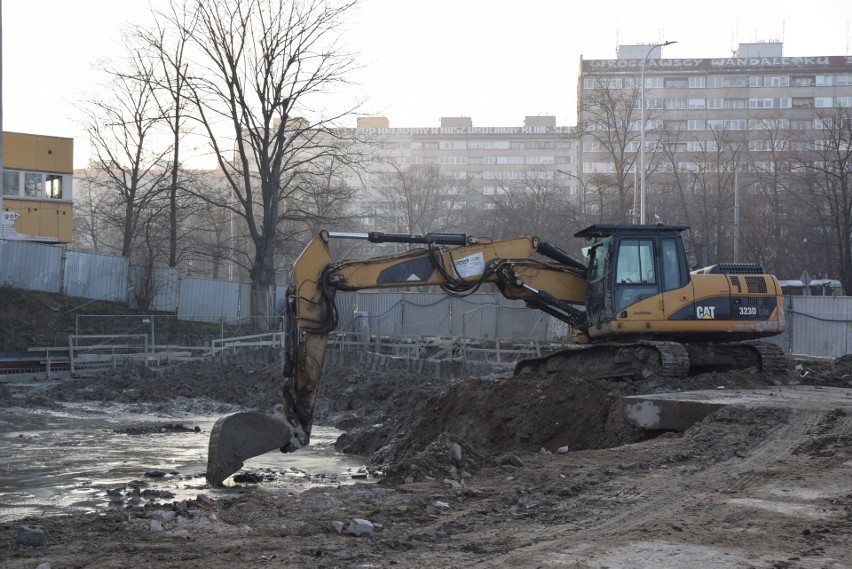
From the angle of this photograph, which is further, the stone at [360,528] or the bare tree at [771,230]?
the bare tree at [771,230]

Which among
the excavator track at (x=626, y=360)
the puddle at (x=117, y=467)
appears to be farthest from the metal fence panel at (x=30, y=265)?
the excavator track at (x=626, y=360)

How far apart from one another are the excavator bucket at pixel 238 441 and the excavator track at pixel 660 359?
5962 millimetres

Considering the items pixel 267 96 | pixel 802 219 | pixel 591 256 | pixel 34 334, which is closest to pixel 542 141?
pixel 802 219

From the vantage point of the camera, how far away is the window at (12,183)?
41.0 meters

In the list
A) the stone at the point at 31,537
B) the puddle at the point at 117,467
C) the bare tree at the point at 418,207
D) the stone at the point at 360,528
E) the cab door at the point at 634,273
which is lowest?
the puddle at the point at 117,467

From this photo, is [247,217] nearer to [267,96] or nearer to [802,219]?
[267,96]

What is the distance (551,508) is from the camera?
8234 mm

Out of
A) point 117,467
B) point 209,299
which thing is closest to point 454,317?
point 209,299

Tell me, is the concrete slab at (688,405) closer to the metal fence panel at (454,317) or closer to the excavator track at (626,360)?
the excavator track at (626,360)

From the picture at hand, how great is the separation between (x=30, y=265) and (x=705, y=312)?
27.5 metres

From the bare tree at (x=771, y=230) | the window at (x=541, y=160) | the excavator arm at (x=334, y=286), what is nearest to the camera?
the excavator arm at (x=334, y=286)

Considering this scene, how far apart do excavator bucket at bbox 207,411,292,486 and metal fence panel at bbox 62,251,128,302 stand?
27.3 metres

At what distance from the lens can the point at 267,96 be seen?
38500 millimetres

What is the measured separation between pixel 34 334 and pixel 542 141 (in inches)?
4491
